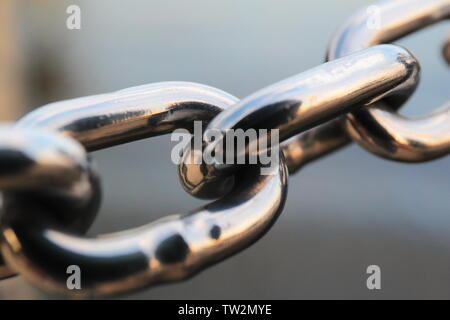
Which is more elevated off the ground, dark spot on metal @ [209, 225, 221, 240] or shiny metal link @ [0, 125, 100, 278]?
→ shiny metal link @ [0, 125, 100, 278]

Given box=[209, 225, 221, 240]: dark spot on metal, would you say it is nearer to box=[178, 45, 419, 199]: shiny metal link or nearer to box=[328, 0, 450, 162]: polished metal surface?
box=[178, 45, 419, 199]: shiny metal link

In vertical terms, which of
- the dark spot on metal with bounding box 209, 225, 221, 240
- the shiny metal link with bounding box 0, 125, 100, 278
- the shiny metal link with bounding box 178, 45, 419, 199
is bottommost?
the dark spot on metal with bounding box 209, 225, 221, 240

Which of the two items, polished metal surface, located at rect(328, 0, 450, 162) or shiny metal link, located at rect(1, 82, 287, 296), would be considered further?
polished metal surface, located at rect(328, 0, 450, 162)

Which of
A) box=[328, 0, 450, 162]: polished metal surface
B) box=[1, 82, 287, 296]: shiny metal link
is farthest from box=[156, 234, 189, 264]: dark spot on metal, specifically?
box=[328, 0, 450, 162]: polished metal surface

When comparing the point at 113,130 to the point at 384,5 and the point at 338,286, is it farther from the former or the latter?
the point at 338,286

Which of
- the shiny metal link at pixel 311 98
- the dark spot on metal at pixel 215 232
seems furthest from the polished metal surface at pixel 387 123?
the dark spot on metal at pixel 215 232

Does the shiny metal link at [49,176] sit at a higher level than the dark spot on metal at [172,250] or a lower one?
higher

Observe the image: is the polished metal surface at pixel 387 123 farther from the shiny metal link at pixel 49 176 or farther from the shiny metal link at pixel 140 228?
the shiny metal link at pixel 49 176

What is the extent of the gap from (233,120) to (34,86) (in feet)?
5.96

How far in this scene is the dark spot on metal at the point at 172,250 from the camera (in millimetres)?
304

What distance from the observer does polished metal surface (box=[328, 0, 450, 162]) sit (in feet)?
1.38

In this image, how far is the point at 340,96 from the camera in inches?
14.5

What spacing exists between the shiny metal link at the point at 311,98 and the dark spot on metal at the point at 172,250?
6 cm
